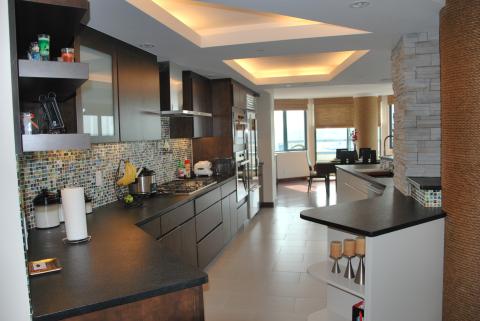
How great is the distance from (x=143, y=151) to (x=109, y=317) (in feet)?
9.03

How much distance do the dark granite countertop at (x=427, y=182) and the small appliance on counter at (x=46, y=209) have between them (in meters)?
2.50

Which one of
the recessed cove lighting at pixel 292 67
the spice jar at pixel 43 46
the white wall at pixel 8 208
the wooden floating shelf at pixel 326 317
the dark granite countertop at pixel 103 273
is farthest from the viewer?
the recessed cove lighting at pixel 292 67

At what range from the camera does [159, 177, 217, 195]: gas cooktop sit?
12.8ft

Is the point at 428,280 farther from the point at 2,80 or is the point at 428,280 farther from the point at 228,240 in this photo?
the point at 228,240

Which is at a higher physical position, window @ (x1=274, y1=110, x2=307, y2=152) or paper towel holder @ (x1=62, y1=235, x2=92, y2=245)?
window @ (x1=274, y1=110, x2=307, y2=152)

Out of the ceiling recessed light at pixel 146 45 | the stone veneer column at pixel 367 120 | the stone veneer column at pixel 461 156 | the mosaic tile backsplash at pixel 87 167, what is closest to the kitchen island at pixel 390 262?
the stone veneer column at pixel 461 156

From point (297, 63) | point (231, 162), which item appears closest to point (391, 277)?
point (231, 162)

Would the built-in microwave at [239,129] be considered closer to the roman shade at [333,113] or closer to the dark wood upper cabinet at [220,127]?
the dark wood upper cabinet at [220,127]

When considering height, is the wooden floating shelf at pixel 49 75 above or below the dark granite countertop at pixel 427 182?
above

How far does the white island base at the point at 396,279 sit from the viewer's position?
7.12 feet

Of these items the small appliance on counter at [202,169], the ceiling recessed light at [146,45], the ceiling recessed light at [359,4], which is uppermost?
the ceiling recessed light at [146,45]

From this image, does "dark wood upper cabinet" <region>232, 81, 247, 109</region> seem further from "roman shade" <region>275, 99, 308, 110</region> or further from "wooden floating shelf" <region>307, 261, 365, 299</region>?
"roman shade" <region>275, 99, 308, 110</region>

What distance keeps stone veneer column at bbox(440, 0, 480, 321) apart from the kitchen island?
108 millimetres

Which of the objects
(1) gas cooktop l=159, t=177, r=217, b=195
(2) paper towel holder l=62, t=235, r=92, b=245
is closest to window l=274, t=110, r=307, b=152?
(1) gas cooktop l=159, t=177, r=217, b=195
